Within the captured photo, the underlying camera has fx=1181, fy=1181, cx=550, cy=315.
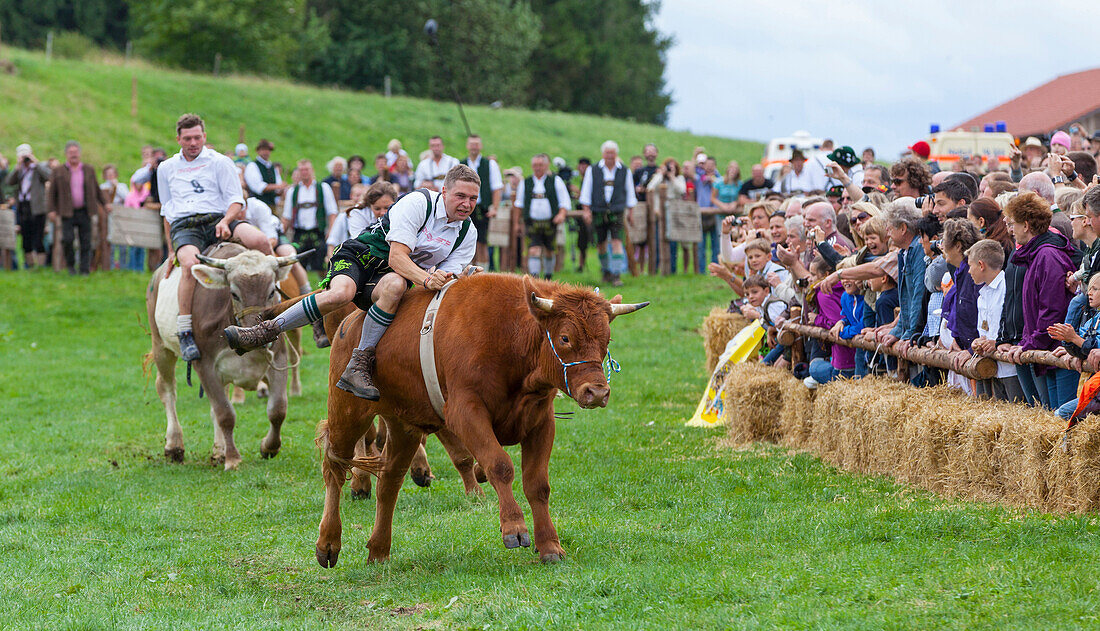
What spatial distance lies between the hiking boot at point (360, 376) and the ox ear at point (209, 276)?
3.71m

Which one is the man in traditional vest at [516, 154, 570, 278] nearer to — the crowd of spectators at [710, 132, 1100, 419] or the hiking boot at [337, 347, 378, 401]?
the crowd of spectators at [710, 132, 1100, 419]

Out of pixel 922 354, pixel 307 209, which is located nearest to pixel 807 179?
pixel 307 209

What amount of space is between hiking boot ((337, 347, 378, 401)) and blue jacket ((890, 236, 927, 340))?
A: 411 centimetres

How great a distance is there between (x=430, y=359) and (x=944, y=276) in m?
3.91

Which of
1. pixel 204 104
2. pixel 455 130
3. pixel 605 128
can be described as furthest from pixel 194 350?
pixel 605 128

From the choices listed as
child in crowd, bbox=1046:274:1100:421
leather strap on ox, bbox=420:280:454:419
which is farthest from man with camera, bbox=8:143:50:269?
child in crowd, bbox=1046:274:1100:421

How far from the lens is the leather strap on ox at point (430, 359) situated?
6941mm

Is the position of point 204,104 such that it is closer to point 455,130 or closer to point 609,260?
point 455,130

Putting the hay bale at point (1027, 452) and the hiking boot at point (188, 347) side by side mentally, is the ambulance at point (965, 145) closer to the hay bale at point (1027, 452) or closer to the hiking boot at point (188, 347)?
the hiking boot at point (188, 347)

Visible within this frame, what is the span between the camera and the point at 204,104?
1630 inches

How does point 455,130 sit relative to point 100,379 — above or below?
above

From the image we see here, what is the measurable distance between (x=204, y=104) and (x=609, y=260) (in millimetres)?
24280

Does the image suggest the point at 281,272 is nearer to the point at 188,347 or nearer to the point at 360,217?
the point at 360,217

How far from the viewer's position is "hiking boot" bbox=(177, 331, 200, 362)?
10.7m
